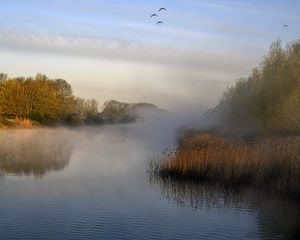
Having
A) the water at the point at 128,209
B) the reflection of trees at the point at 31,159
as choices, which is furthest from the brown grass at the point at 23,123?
the water at the point at 128,209

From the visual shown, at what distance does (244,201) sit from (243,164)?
2139mm

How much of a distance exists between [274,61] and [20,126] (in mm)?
40301

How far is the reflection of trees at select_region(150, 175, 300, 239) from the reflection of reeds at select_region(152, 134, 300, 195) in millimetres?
474

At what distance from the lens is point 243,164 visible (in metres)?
20.2

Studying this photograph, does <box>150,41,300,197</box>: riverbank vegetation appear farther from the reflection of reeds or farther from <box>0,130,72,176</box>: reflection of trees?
<box>0,130,72,176</box>: reflection of trees

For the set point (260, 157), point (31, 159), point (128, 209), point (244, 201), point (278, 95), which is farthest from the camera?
point (278, 95)

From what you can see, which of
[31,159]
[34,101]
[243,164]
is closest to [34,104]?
[34,101]

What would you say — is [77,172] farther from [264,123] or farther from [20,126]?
[20,126]

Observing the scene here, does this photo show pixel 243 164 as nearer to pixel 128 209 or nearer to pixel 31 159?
pixel 128 209

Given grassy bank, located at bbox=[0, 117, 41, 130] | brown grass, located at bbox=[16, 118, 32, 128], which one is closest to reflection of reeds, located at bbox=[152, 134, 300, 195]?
grassy bank, located at bbox=[0, 117, 41, 130]

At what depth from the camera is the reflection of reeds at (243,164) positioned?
1845cm

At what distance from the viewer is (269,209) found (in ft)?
56.8

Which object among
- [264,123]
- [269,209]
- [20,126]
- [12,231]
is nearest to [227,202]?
[269,209]

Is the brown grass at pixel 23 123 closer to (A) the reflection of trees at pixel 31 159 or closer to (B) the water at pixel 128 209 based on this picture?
(A) the reflection of trees at pixel 31 159
